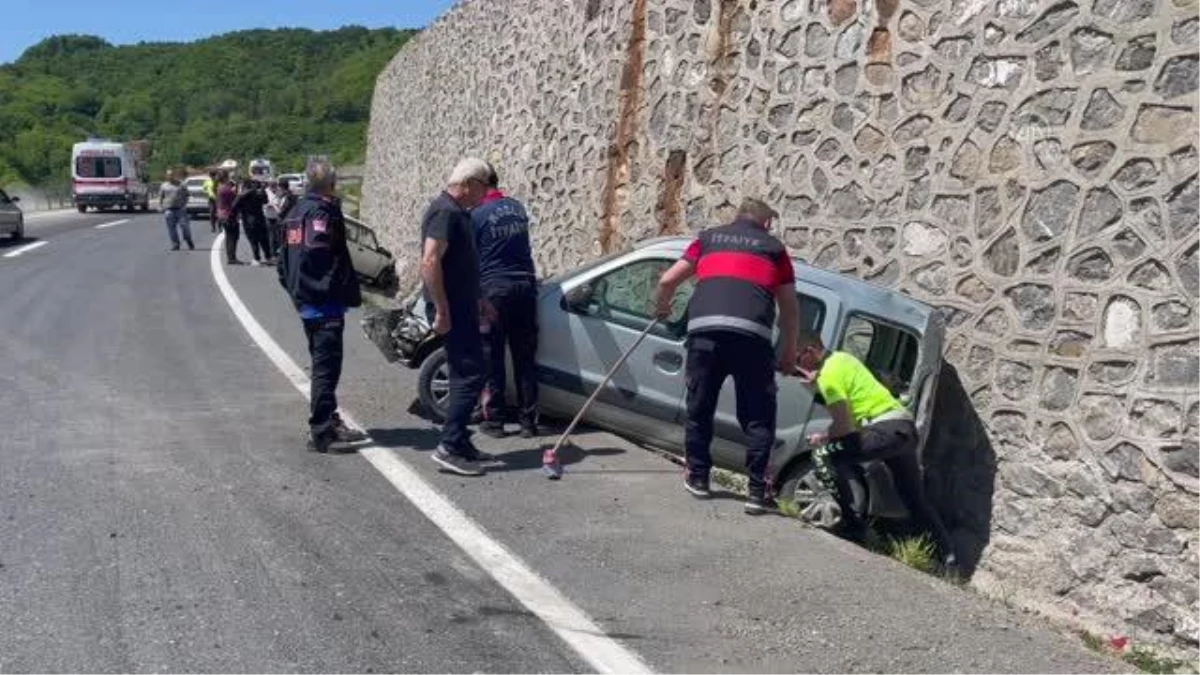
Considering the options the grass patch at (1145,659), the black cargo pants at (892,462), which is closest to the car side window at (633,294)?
the black cargo pants at (892,462)

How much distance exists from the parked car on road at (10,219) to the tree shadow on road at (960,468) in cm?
2492

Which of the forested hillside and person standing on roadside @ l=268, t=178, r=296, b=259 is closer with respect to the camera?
person standing on roadside @ l=268, t=178, r=296, b=259

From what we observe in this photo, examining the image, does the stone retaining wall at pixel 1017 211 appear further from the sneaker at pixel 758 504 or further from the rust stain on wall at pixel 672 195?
the sneaker at pixel 758 504

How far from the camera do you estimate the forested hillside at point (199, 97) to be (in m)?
94.5

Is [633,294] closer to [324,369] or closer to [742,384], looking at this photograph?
[742,384]

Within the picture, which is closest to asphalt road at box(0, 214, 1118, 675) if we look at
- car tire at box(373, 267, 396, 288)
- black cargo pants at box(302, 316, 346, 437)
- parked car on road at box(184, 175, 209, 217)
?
black cargo pants at box(302, 316, 346, 437)

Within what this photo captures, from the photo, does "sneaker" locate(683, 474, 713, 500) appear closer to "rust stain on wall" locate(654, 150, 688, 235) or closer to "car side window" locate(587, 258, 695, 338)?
"car side window" locate(587, 258, 695, 338)

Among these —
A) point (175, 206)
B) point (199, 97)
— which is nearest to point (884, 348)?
point (175, 206)

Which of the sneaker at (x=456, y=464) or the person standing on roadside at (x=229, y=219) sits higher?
the sneaker at (x=456, y=464)

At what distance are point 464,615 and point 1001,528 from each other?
12.9 ft

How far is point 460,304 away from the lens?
7.06m

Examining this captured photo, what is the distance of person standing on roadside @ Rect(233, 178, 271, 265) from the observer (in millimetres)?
22828

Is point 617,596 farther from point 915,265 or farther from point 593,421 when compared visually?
point 915,265

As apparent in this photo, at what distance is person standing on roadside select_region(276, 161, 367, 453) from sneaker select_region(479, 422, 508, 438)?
1055 mm
